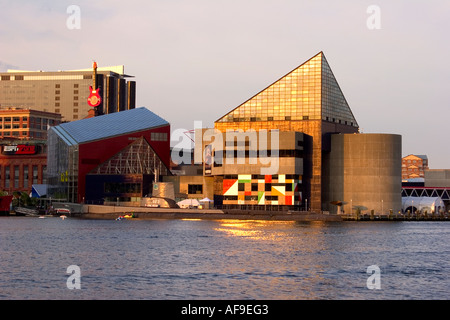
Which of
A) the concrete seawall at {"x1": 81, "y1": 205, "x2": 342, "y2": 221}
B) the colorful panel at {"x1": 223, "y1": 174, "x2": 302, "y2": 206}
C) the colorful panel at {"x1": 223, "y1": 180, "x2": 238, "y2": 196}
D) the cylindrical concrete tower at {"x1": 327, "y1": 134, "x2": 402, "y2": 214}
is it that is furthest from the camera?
the cylindrical concrete tower at {"x1": 327, "y1": 134, "x2": 402, "y2": 214}

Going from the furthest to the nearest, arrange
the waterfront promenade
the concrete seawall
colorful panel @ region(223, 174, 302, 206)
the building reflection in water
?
colorful panel @ region(223, 174, 302, 206)
the waterfront promenade
the concrete seawall
the building reflection in water

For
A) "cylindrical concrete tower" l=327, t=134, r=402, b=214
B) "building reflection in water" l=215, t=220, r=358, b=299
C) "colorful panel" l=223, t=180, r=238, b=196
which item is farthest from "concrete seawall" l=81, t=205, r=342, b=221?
"building reflection in water" l=215, t=220, r=358, b=299

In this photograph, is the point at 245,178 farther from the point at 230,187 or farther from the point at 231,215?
the point at 231,215

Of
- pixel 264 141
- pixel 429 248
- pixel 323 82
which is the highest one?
pixel 323 82

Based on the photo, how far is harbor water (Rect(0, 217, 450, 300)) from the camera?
198 ft

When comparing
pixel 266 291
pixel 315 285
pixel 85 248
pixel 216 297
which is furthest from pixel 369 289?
pixel 85 248

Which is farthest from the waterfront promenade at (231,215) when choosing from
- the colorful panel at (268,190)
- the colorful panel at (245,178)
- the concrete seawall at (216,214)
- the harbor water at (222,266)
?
the harbor water at (222,266)

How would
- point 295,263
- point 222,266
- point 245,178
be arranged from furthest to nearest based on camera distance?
point 245,178
point 295,263
point 222,266

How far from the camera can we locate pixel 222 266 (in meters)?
77.4

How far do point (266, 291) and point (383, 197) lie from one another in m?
139

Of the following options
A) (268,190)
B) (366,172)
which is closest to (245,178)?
(268,190)

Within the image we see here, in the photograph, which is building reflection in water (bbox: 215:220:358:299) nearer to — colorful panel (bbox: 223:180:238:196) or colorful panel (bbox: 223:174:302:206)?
colorful panel (bbox: 223:174:302:206)

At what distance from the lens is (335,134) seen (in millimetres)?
199125
